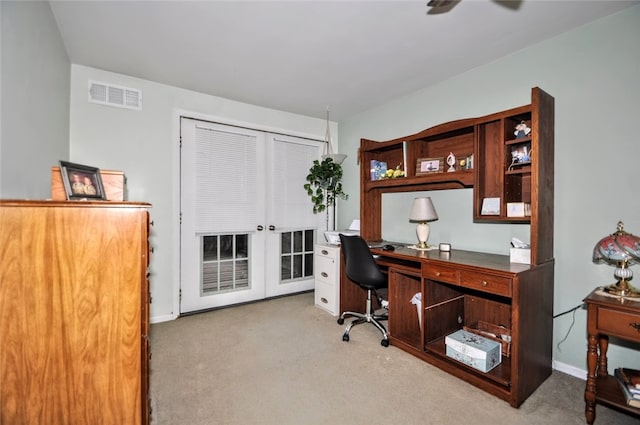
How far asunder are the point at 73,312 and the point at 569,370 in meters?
3.09

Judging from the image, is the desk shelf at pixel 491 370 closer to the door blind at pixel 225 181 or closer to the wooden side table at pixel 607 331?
the wooden side table at pixel 607 331

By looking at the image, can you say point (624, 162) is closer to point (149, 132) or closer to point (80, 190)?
point (80, 190)

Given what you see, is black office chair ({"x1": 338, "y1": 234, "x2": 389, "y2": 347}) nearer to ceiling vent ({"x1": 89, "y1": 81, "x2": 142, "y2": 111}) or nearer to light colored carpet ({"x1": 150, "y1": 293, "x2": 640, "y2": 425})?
light colored carpet ({"x1": 150, "y1": 293, "x2": 640, "y2": 425})

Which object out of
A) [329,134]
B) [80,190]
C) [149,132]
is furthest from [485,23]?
[149,132]

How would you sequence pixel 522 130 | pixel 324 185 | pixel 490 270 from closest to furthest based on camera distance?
pixel 490 270, pixel 522 130, pixel 324 185

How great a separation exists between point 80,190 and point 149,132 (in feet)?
6.67

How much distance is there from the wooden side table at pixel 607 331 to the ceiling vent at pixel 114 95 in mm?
4028

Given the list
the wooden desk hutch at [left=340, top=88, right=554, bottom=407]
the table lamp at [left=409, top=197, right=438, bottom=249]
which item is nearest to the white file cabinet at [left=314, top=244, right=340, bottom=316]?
the wooden desk hutch at [left=340, top=88, right=554, bottom=407]

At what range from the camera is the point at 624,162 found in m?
1.95

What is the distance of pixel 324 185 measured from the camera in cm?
426

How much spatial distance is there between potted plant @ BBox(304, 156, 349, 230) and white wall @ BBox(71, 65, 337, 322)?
4.62 ft

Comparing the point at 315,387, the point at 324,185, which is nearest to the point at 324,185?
the point at 324,185

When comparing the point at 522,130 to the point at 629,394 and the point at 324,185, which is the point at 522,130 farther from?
the point at 324,185

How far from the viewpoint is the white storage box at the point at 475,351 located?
2.07 metres
